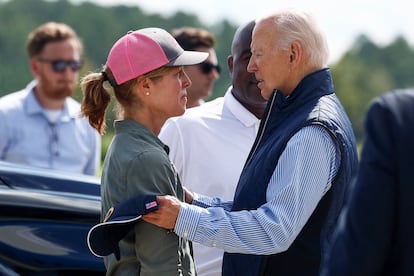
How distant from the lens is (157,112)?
3596mm

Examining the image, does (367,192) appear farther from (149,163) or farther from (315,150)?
(149,163)

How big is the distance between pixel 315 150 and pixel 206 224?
17.9 inches

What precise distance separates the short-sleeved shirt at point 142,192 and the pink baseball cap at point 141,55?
0.24 meters

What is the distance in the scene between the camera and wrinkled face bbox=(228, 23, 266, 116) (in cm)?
459

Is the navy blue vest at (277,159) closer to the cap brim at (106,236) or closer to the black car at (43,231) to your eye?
the cap brim at (106,236)

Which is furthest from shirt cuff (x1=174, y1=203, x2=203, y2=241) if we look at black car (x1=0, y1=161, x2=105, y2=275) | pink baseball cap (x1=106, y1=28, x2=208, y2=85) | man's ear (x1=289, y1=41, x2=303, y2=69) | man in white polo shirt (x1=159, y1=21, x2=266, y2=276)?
man in white polo shirt (x1=159, y1=21, x2=266, y2=276)

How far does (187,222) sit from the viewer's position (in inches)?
131

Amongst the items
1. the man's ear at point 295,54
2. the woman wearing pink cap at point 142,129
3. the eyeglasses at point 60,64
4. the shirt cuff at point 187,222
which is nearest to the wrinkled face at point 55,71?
the eyeglasses at point 60,64

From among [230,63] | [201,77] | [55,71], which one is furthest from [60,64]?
[230,63]

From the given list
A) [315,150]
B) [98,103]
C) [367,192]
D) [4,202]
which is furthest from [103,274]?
[367,192]

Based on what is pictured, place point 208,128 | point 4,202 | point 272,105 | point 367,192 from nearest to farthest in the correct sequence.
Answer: point 367,192, point 272,105, point 4,202, point 208,128

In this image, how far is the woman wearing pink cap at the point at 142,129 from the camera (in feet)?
10.9

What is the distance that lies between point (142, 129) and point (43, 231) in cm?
76

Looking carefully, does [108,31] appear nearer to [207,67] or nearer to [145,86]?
[207,67]
